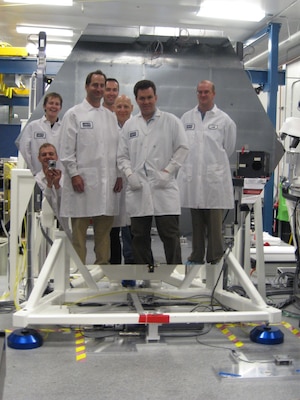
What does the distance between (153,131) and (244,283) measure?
4.03ft

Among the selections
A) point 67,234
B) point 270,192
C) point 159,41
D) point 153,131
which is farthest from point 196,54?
point 270,192

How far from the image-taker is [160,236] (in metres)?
3.45

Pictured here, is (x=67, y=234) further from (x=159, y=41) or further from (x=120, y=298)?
(x=159, y=41)

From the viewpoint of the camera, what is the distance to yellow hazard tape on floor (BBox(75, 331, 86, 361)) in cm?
302

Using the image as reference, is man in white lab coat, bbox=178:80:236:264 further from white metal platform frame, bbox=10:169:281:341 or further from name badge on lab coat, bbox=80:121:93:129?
name badge on lab coat, bbox=80:121:93:129

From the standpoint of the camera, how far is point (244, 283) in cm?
357

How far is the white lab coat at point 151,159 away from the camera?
335 centimetres

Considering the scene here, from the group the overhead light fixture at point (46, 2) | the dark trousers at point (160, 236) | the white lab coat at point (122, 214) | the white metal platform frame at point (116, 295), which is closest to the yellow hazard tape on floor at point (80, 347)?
the white metal platform frame at point (116, 295)

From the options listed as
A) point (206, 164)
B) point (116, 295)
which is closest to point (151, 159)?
point (206, 164)

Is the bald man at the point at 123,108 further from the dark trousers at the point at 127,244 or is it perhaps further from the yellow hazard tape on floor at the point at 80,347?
the yellow hazard tape on floor at the point at 80,347

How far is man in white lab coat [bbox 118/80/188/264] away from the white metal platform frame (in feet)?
1.61

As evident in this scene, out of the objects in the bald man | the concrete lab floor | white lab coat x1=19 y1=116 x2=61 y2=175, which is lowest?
the concrete lab floor

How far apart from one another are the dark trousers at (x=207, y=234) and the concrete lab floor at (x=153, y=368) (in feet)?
0.29

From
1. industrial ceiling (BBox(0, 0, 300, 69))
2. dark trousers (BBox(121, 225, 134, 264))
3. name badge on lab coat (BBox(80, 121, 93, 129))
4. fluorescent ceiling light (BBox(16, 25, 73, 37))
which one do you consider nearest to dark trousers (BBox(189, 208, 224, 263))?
dark trousers (BBox(121, 225, 134, 264))
